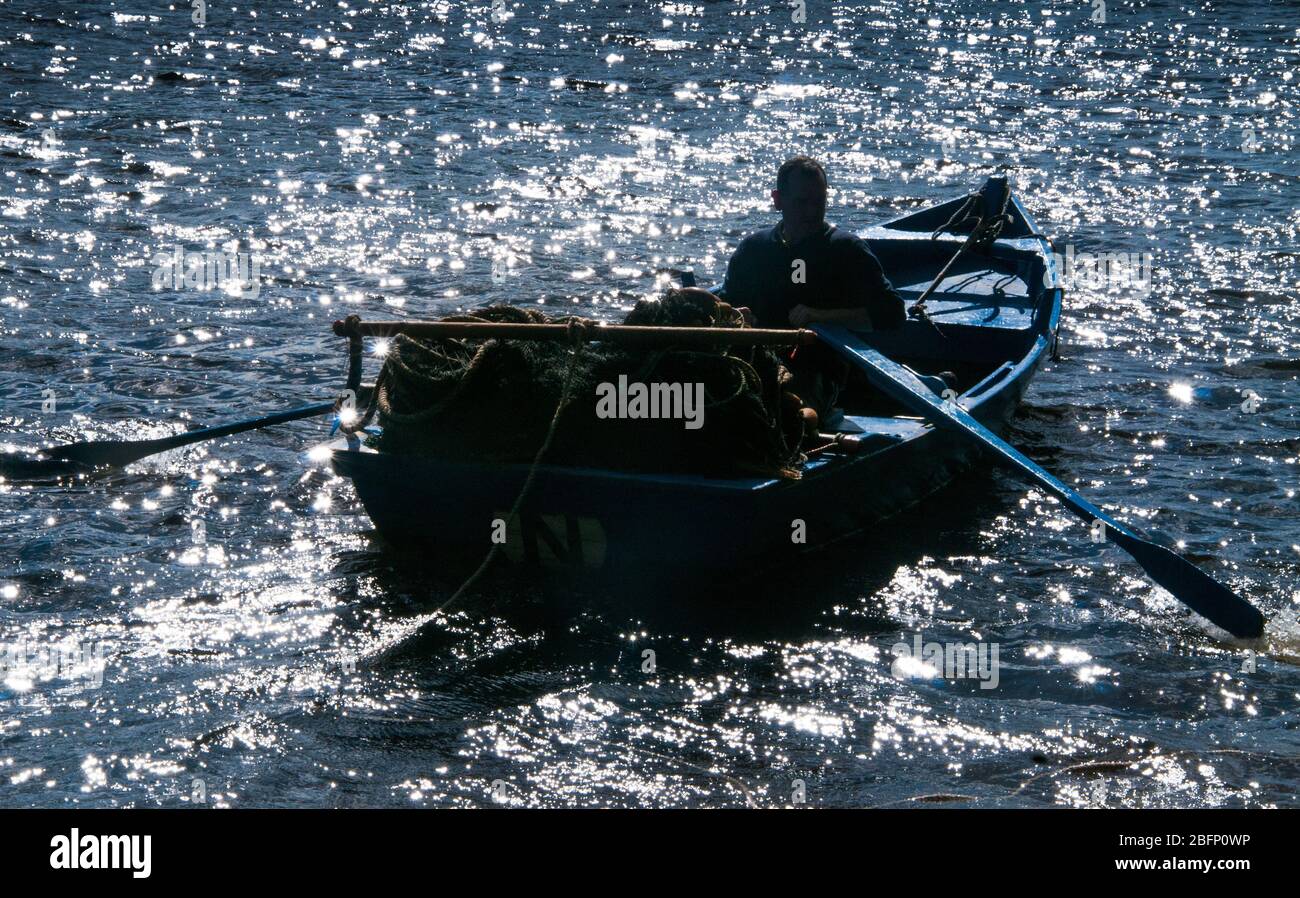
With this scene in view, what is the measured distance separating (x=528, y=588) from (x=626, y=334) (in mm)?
1486

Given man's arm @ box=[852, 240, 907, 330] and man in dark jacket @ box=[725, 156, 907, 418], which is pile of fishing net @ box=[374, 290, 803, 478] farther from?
man's arm @ box=[852, 240, 907, 330]

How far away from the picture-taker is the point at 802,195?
8883 millimetres

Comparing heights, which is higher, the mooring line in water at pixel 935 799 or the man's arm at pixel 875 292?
the man's arm at pixel 875 292

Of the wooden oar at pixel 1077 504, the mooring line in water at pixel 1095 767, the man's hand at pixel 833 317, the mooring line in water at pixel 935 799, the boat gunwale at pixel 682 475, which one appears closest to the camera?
the mooring line in water at pixel 935 799

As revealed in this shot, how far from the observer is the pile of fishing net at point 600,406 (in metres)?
7.63

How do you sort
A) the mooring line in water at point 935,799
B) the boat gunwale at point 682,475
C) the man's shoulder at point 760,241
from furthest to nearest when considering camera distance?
the man's shoulder at point 760,241, the boat gunwale at point 682,475, the mooring line in water at point 935,799

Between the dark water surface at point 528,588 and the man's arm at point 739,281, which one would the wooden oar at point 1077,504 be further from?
the man's arm at point 739,281

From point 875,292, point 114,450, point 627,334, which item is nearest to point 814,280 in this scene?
point 875,292

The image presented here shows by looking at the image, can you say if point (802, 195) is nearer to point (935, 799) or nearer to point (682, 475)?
point (682, 475)

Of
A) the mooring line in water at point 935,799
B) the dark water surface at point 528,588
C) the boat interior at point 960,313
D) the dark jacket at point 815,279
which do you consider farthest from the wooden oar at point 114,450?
the mooring line in water at point 935,799

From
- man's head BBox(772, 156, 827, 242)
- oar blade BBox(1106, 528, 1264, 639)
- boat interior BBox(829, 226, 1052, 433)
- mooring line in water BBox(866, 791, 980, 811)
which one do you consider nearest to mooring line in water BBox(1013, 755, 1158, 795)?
mooring line in water BBox(866, 791, 980, 811)

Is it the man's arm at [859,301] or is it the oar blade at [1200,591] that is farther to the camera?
the man's arm at [859,301]

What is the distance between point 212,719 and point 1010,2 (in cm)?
3298

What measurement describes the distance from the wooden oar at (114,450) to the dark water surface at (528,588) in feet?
0.76
